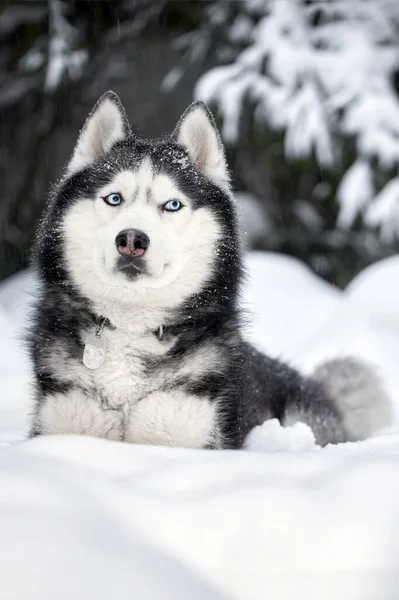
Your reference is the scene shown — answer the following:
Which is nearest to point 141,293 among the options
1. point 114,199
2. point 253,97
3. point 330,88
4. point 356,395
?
point 114,199

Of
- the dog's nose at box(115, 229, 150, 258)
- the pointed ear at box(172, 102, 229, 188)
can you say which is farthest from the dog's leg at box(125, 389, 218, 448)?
the pointed ear at box(172, 102, 229, 188)

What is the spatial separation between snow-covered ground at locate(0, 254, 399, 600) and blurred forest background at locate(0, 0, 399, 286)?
3968mm

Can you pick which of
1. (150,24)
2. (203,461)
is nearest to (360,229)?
(150,24)

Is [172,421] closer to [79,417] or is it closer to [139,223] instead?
[79,417]

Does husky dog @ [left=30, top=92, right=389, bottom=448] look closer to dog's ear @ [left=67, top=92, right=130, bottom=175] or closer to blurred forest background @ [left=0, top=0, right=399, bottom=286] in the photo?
dog's ear @ [left=67, top=92, right=130, bottom=175]

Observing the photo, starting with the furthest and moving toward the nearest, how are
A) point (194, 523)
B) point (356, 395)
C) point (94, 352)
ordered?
1. point (356, 395)
2. point (94, 352)
3. point (194, 523)

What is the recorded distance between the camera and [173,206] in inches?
95.0

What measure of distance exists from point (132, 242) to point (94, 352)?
0.38m

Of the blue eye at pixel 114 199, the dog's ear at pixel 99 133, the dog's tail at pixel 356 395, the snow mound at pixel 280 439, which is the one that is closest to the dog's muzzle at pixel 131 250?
the blue eye at pixel 114 199

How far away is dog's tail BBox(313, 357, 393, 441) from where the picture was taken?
3.53 meters

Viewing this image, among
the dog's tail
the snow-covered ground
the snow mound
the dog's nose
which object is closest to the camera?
the snow-covered ground

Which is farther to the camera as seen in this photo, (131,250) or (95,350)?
(95,350)

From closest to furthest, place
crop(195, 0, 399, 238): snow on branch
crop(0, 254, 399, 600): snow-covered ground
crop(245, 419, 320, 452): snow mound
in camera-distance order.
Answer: crop(0, 254, 399, 600): snow-covered ground
crop(245, 419, 320, 452): snow mound
crop(195, 0, 399, 238): snow on branch

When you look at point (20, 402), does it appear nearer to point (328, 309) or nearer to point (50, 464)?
point (50, 464)
